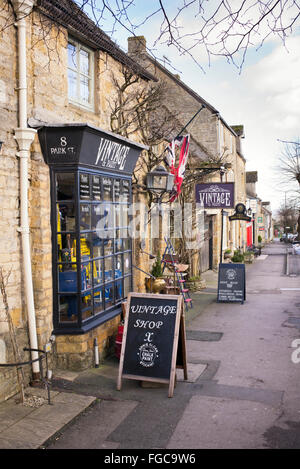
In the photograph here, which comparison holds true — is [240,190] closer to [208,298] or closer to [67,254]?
[208,298]

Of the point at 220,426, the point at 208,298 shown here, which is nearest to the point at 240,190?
the point at 208,298

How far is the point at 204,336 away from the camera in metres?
9.49

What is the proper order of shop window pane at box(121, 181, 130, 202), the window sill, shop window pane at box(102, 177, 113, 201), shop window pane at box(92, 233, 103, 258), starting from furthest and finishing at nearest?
shop window pane at box(121, 181, 130, 202)
shop window pane at box(102, 177, 113, 201)
shop window pane at box(92, 233, 103, 258)
the window sill

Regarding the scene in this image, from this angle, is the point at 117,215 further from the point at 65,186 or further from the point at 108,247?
the point at 65,186

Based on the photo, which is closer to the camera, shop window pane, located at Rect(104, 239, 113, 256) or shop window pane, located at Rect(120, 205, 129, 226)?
shop window pane, located at Rect(104, 239, 113, 256)

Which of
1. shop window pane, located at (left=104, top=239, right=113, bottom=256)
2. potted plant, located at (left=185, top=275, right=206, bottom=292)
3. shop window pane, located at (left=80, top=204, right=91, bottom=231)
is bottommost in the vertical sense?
potted plant, located at (left=185, top=275, right=206, bottom=292)

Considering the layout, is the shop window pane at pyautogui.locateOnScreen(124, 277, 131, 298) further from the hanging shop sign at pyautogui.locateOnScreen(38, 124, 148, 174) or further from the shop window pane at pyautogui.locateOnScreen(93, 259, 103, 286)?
the hanging shop sign at pyautogui.locateOnScreen(38, 124, 148, 174)

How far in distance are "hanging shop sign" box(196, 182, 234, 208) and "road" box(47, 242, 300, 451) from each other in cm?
532

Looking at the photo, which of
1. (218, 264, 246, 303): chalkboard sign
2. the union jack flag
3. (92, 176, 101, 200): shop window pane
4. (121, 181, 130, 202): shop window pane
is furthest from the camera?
(218, 264, 246, 303): chalkboard sign

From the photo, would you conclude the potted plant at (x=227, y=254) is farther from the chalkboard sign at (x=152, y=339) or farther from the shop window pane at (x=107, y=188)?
the chalkboard sign at (x=152, y=339)

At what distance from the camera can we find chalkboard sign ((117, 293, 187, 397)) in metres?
6.41

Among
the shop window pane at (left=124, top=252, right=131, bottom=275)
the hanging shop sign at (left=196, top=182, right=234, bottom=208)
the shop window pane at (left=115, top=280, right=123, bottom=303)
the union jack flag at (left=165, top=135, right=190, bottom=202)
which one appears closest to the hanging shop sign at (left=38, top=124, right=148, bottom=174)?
the shop window pane at (left=124, top=252, right=131, bottom=275)

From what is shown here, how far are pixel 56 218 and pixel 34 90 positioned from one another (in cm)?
192

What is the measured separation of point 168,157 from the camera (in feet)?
36.5
